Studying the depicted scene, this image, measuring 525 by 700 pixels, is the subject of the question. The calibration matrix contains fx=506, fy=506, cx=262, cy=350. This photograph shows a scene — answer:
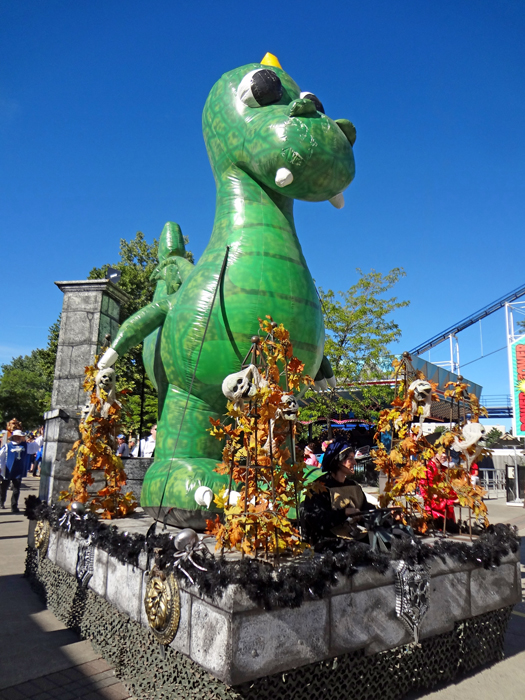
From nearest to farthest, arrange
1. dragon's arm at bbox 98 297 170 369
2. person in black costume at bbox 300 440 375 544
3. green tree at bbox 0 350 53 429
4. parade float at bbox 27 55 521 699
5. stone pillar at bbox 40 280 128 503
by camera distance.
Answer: parade float at bbox 27 55 521 699
person in black costume at bbox 300 440 375 544
dragon's arm at bbox 98 297 170 369
stone pillar at bbox 40 280 128 503
green tree at bbox 0 350 53 429

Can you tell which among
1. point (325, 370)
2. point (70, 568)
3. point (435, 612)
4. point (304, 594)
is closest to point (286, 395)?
point (304, 594)

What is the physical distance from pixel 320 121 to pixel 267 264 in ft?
4.09

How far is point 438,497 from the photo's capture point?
15.0 feet

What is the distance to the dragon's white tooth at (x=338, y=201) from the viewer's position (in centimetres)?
476

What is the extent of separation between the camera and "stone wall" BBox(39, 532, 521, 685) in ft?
8.04

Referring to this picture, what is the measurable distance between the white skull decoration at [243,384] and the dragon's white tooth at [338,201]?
2453 millimetres

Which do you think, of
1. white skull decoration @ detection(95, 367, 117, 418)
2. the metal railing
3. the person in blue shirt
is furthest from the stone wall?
the metal railing

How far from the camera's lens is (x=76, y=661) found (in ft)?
11.9

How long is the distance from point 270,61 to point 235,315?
2.67m

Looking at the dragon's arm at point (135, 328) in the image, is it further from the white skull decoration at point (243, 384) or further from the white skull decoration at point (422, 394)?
the white skull decoration at point (422, 394)

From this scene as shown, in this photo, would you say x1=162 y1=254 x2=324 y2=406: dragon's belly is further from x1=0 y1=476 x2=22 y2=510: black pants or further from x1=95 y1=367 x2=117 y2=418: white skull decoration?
x1=0 y1=476 x2=22 y2=510: black pants

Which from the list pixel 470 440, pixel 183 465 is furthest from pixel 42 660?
pixel 470 440

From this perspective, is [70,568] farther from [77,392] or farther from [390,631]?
[390,631]

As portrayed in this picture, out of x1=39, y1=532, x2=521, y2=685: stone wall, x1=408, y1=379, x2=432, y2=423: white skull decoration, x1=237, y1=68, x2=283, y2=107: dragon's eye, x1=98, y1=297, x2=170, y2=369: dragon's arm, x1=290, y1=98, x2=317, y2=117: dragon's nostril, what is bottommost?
x1=39, y1=532, x2=521, y2=685: stone wall
